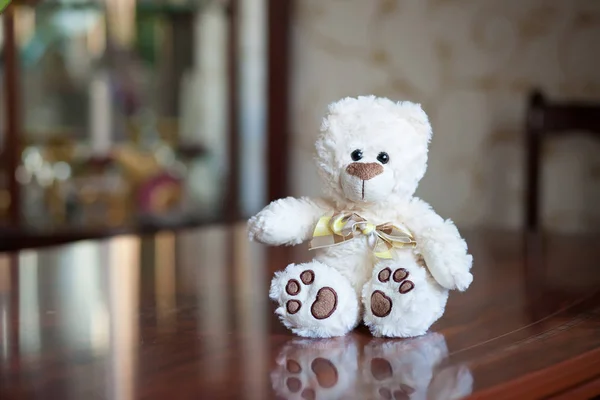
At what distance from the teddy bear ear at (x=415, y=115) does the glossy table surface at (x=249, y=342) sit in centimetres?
19

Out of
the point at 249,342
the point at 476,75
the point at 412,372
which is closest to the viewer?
the point at 412,372

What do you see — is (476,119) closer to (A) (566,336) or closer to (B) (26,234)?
(B) (26,234)

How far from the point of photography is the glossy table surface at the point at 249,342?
0.63 metres

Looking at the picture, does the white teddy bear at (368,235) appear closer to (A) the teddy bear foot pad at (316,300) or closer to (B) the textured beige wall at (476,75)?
(A) the teddy bear foot pad at (316,300)

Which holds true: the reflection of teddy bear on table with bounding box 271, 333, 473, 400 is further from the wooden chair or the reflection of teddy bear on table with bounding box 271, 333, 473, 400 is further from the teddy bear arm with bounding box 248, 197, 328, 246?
the wooden chair

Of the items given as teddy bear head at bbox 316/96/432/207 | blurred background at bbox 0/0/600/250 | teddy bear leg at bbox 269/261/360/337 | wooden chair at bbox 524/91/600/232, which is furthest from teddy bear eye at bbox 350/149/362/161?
blurred background at bbox 0/0/600/250

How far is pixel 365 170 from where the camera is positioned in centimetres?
76

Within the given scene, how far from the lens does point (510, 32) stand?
2.68m

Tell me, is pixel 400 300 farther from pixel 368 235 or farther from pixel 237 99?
pixel 237 99

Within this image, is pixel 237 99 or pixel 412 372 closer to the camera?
pixel 412 372

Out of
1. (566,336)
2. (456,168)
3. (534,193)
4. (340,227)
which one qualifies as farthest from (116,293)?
(456,168)

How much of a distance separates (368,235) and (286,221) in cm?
8

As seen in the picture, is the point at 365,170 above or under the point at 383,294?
above

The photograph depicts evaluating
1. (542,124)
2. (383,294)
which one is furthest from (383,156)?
(542,124)
